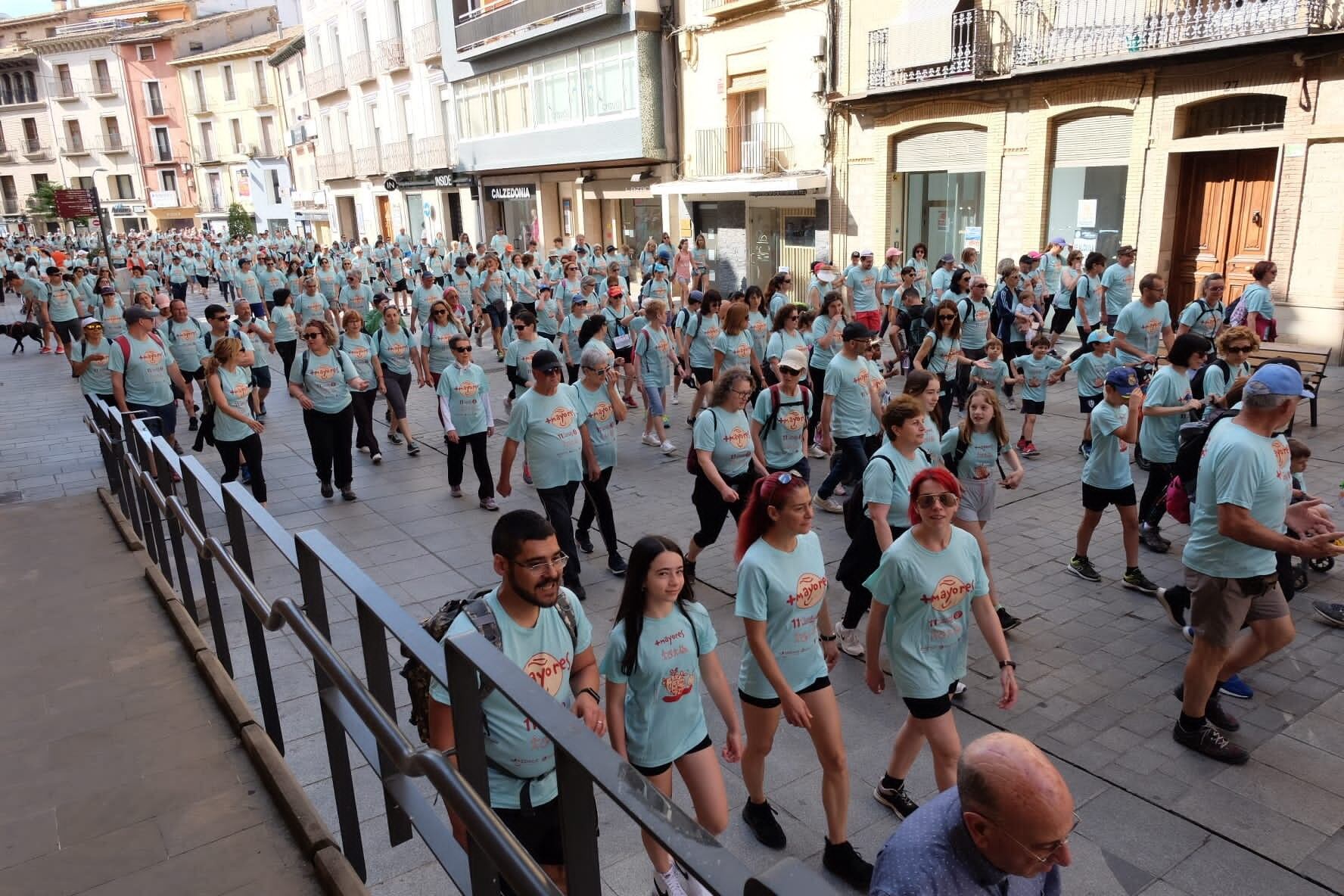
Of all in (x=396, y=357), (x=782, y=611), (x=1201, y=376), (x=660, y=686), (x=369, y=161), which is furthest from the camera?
(x=369, y=161)

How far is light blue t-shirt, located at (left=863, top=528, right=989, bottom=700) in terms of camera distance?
153 inches

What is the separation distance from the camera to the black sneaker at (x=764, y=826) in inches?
159

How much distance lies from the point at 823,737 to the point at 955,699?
1.71m

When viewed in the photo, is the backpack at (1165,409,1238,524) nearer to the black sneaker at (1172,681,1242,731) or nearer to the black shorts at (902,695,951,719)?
the black sneaker at (1172,681,1242,731)

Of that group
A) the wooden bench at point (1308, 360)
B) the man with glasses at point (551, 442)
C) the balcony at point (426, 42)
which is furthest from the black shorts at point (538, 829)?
the balcony at point (426, 42)

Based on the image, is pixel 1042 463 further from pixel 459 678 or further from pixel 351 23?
pixel 351 23

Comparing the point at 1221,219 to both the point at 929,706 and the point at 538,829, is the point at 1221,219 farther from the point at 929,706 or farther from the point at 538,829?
the point at 538,829

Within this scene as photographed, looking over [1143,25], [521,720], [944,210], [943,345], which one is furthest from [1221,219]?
[521,720]

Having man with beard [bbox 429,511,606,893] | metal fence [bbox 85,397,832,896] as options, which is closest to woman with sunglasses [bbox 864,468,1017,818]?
man with beard [bbox 429,511,606,893]

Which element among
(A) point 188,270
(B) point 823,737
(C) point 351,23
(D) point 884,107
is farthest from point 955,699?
(C) point 351,23

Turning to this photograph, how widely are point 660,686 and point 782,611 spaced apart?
2.22ft

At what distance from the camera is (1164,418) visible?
687cm

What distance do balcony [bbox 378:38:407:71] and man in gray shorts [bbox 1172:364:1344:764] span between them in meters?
37.1

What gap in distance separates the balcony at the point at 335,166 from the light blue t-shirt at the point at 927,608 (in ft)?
142
